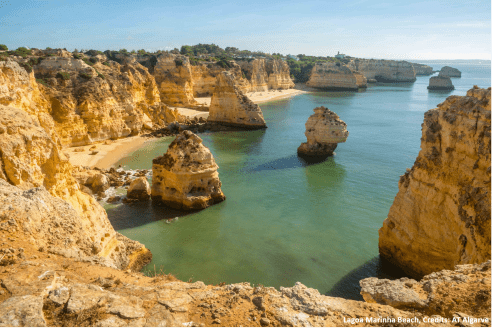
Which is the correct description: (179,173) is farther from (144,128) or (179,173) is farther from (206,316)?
(144,128)

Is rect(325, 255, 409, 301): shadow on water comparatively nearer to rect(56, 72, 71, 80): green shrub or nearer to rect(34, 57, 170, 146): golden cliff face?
rect(34, 57, 170, 146): golden cliff face

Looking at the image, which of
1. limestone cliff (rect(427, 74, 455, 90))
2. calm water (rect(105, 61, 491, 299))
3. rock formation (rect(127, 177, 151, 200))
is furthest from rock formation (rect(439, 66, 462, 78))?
rock formation (rect(127, 177, 151, 200))

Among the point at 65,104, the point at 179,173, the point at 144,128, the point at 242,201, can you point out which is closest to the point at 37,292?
the point at 179,173

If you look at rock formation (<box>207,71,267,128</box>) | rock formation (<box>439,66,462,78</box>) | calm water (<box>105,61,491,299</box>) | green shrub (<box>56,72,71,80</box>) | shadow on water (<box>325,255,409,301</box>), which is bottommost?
shadow on water (<box>325,255,409,301</box>)

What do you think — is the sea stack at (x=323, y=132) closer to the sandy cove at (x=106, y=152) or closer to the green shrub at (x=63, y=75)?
the sandy cove at (x=106, y=152)

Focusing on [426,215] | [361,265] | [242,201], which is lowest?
[361,265]

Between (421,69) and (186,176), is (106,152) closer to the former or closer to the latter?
(186,176)
